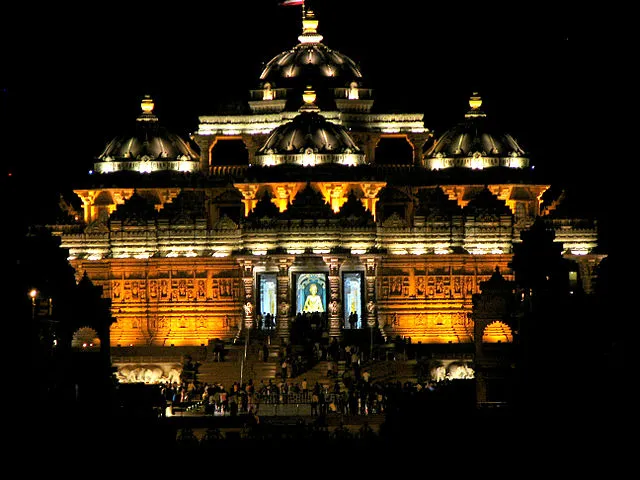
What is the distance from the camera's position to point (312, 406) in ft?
229

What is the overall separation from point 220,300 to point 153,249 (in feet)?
11.2

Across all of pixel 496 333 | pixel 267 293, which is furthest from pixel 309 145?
pixel 496 333

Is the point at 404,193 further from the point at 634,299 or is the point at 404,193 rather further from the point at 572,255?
the point at 634,299

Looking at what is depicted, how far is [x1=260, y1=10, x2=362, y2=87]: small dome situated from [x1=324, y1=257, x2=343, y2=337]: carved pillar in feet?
41.2

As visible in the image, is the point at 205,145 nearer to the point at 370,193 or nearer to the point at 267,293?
the point at 370,193

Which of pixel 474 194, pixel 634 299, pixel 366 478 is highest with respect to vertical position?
pixel 474 194

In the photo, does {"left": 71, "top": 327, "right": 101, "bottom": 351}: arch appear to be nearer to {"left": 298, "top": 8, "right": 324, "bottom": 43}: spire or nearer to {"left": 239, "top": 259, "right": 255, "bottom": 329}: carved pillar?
{"left": 239, "top": 259, "right": 255, "bottom": 329}: carved pillar

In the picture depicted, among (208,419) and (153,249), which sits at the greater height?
(153,249)

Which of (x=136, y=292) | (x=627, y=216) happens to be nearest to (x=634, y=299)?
(x=627, y=216)

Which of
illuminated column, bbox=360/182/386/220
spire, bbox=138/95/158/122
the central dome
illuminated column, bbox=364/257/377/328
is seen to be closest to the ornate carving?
illuminated column, bbox=364/257/377/328

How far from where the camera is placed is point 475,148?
93.0m

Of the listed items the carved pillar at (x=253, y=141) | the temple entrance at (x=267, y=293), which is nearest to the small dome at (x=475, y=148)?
the carved pillar at (x=253, y=141)

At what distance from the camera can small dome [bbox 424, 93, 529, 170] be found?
9288cm

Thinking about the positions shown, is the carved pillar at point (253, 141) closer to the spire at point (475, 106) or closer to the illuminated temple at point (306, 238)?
the illuminated temple at point (306, 238)
